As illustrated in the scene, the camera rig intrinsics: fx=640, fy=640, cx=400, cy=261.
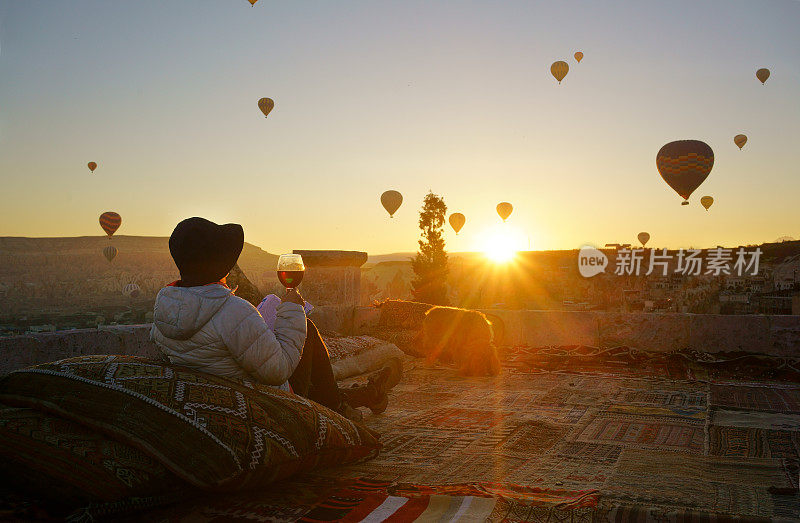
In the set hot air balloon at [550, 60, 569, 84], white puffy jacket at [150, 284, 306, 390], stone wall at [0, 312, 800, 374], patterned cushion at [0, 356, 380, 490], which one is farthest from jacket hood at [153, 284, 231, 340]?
hot air balloon at [550, 60, 569, 84]

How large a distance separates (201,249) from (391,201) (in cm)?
3385

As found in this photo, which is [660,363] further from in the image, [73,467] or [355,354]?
[73,467]

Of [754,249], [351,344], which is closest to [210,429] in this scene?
[351,344]

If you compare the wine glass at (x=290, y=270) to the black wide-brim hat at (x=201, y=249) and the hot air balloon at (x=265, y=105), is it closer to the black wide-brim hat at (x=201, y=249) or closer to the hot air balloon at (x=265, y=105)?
the black wide-brim hat at (x=201, y=249)

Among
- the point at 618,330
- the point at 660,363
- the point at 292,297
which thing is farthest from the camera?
the point at 618,330

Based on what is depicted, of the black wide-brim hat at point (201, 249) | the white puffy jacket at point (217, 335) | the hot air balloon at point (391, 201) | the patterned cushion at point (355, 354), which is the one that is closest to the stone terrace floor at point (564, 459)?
the patterned cushion at point (355, 354)

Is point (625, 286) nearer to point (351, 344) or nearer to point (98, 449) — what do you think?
point (351, 344)

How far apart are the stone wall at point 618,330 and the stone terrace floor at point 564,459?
138cm

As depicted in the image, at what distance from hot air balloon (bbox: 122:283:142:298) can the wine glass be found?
4607 cm

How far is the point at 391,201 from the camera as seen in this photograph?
36.3m

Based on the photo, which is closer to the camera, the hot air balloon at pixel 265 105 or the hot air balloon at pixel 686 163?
the hot air balloon at pixel 686 163

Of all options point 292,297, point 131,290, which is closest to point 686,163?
point 292,297

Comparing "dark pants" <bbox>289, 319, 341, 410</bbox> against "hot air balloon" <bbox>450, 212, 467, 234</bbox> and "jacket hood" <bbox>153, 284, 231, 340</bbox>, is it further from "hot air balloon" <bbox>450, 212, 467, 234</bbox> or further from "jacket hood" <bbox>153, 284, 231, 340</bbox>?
"hot air balloon" <bbox>450, 212, 467, 234</bbox>

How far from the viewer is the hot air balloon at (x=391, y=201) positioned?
36281 millimetres
